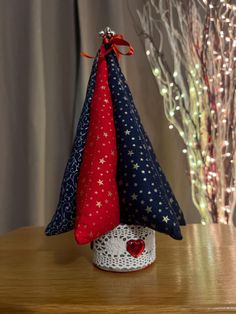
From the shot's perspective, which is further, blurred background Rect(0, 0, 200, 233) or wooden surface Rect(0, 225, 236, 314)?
blurred background Rect(0, 0, 200, 233)

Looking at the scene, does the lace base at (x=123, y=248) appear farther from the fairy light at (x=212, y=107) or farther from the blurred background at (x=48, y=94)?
the blurred background at (x=48, y=94)

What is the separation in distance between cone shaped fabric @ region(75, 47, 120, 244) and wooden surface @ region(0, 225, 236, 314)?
87 millimetres

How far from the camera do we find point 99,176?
2.00 feet

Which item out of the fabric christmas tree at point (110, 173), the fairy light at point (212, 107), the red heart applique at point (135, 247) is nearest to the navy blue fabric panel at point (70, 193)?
the fabric christmas tree at point (110, 173)

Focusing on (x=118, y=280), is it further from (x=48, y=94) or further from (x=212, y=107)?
→ (x=48, y=94)

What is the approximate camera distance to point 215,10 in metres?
1.33

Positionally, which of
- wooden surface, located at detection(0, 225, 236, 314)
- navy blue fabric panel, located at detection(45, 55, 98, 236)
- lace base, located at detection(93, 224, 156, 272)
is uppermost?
navy blue fabric panel, located at detection(45, 55, 98, 236)

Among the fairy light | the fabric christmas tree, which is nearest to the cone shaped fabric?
the fabric christmas tree

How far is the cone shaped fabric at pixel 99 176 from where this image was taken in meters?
0.59

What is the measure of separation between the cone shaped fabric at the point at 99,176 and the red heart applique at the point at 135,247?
0.05 metres

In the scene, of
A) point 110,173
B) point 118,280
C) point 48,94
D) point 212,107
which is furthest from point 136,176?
point 48,94

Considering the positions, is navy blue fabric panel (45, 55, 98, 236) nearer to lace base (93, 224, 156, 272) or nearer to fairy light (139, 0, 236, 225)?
lace base (93, 224, 156, 272)

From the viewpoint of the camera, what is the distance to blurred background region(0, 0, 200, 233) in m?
1.44

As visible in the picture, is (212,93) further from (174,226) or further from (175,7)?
(174,226)
